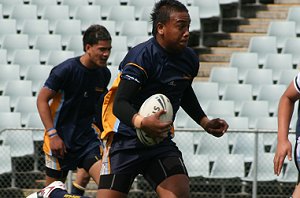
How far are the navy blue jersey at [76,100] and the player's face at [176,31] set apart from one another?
6.58ft

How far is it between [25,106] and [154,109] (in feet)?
19.9

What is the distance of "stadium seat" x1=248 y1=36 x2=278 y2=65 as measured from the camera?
1279 centimetres

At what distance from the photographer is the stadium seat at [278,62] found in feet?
40.1

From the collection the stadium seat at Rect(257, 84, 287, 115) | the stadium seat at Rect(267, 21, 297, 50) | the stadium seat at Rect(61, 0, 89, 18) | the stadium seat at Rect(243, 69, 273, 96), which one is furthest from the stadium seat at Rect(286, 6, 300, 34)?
the stadium seat at Rect(61, 0, 89, 18)

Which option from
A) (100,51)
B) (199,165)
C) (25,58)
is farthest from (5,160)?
(100,51)

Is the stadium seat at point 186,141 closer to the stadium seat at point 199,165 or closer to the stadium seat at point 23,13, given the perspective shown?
the stadium seat at point 199,165

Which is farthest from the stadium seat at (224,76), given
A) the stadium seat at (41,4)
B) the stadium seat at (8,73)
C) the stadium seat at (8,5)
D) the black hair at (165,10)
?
the black hair at (165,10)

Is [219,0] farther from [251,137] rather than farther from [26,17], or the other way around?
[251,137]

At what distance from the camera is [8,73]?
1222 cm

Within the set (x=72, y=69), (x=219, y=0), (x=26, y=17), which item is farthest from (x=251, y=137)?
(x=26, y=17)

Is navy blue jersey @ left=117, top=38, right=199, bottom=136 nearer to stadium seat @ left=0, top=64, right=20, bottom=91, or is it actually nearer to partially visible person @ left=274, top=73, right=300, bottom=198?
partially visible person @ left=274, top=73, right=300, bottom=198

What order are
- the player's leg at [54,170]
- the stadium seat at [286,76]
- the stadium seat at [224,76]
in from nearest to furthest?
the player's leg at [54,170]
the stadium seat at [286,76]
the stadium seat at [224,76]

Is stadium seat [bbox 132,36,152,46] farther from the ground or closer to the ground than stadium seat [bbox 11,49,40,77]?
farther from the ground

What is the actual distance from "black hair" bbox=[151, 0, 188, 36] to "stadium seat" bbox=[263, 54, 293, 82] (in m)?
6.37
